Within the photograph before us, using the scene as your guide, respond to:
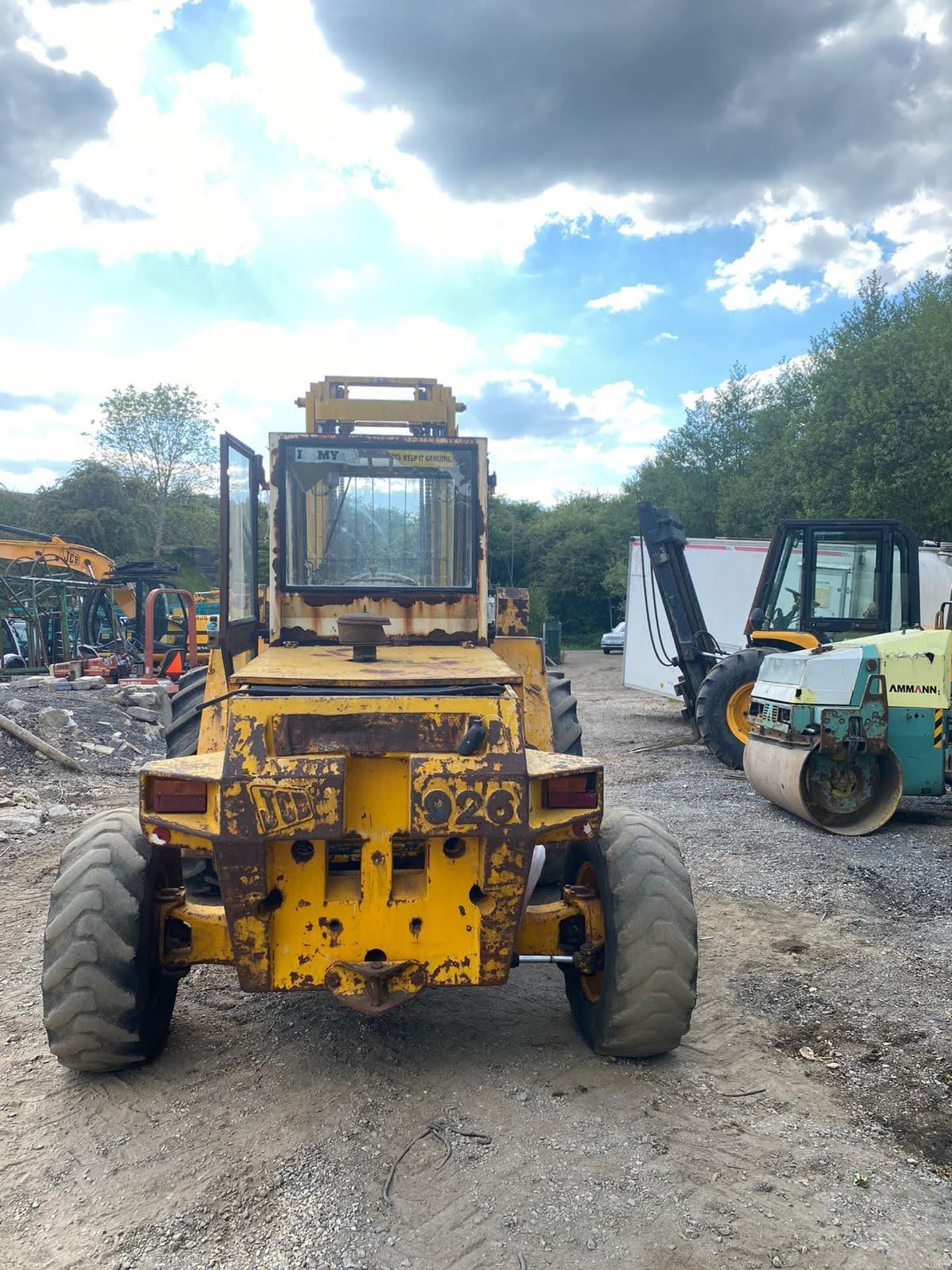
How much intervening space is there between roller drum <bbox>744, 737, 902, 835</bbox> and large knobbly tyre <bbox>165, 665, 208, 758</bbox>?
454cm

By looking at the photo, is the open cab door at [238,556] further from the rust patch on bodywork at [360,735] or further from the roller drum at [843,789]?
the roller drum at [843,789]

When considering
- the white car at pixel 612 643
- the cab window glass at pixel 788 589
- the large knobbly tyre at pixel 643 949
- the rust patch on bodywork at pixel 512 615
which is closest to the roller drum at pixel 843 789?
the cab window glass at pixel 788 589

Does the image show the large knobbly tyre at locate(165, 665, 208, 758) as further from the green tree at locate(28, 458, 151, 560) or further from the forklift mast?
the green tree at locate(28, 458, 151, 560)

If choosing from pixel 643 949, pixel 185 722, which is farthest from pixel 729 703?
pixel 643 949

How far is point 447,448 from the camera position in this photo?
17.1 feet

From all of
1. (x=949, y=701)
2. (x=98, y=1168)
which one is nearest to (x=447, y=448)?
(x=98, y=1168)

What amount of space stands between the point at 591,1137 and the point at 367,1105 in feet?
2.58

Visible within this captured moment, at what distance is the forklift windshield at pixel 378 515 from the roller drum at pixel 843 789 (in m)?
3.75

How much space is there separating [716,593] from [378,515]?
11.3m

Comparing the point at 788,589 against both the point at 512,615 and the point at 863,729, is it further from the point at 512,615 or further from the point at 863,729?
the point at 512,615

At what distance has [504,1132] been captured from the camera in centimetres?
319

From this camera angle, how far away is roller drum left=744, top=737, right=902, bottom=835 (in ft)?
24.6

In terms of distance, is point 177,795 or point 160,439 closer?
point 177,795

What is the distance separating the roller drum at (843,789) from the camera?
295 inches
